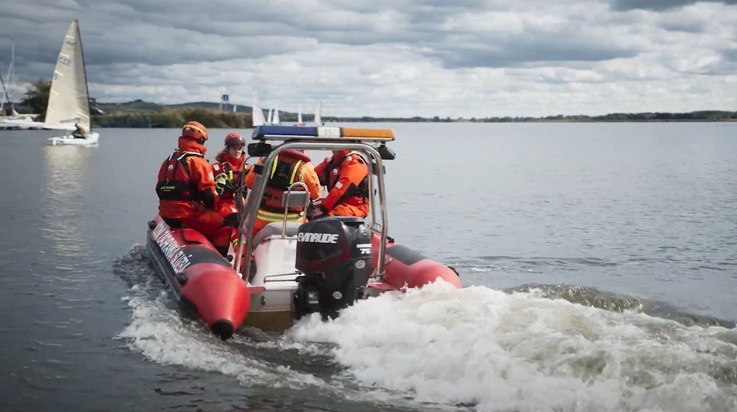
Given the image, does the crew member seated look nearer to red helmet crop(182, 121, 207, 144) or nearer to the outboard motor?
red helmet crop(182, 121, 207, 144)

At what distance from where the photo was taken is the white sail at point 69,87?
45625 millimetres

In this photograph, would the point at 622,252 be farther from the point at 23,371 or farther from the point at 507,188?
the point at 507,188

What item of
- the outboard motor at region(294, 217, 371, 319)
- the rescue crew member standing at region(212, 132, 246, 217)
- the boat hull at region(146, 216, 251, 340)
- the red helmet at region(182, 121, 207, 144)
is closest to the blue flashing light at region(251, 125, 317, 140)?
the outboard motor at region(294, 217, 371, 319)

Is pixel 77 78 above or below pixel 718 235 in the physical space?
above

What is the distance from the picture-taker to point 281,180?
27.6 ft

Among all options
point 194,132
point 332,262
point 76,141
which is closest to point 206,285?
point 332,262

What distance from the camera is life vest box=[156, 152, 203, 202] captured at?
29.1ft

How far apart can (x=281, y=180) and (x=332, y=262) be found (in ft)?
5.79

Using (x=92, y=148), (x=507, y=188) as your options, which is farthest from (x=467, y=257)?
(x=92, y=148)

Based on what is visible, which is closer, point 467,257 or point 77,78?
point 467,257

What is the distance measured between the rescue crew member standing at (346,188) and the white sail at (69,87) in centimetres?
3993

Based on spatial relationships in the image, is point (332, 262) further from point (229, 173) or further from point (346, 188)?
point (229, 173)

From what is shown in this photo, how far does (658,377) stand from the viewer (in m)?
5.28

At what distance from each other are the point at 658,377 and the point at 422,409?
141cm
